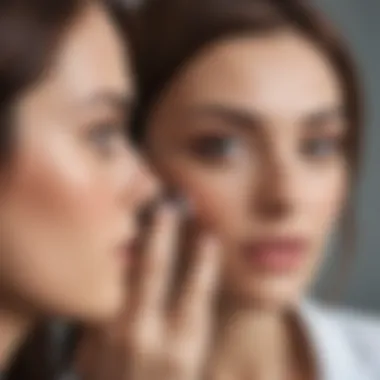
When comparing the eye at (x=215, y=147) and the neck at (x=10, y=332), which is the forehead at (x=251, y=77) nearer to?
the eye at (x=215, y=147)

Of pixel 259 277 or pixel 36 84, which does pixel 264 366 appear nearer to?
pixel 259 277

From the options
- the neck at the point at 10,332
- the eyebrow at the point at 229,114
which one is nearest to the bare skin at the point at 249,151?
the eyebrow at the point at 229,114

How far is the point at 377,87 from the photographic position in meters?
0.59

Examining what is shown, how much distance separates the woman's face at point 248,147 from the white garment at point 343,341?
7 centimetres

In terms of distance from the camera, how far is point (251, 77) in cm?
54

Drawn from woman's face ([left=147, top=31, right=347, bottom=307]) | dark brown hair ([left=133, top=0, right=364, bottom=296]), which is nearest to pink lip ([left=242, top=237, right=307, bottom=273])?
woman's face ([left=147, top=31, right=347, bottom=307])

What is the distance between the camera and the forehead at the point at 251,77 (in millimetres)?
538

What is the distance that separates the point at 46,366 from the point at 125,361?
72 millimetres

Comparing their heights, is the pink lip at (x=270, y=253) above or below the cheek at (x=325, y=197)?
below

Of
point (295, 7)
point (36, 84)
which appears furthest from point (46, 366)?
point (295, 7)

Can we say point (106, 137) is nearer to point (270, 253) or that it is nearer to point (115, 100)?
point (115, 100)

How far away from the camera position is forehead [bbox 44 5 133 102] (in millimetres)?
502

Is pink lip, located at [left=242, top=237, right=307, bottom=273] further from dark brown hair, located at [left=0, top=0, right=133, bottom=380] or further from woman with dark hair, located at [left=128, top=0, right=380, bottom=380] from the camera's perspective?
dark brown hair, located at [left=0, top=0, right=133, bottom=380]

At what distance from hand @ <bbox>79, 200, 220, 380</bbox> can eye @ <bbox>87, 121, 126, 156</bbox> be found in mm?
51
